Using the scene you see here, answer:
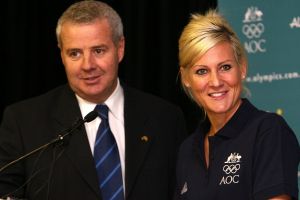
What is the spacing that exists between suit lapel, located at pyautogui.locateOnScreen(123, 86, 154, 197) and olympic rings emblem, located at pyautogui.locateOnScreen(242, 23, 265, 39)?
813mm

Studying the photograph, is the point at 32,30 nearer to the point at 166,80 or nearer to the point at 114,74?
the point at 166,80

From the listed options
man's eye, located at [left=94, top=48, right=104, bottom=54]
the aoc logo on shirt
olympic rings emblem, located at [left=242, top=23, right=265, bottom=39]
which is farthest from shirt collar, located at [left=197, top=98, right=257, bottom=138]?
olympic rings emblem, located at [left=242, top=23, right=265, bottom=39]

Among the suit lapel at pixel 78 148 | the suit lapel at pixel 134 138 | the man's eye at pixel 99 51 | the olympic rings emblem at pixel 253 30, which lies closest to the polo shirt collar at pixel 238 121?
the suit lapel at pixel 134 138

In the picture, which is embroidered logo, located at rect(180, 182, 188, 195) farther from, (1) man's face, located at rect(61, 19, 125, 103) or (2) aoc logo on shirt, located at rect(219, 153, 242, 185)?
(1) man's face, located at rect(61, 19, 125, 103)

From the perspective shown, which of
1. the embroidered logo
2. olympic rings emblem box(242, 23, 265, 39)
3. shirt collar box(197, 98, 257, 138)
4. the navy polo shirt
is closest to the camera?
the navy polo shirt

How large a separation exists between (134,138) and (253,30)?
3.38 feet

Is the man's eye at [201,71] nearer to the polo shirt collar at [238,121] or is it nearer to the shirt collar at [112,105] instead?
the polo shirt collar at [238,121]

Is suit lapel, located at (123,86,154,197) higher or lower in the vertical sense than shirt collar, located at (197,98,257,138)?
lower

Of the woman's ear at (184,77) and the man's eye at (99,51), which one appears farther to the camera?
the man's eye at (99,51)

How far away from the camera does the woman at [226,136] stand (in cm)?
253

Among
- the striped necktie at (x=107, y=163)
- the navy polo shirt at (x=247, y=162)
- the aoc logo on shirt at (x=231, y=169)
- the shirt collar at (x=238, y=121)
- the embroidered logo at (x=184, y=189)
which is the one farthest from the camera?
the striped necktie at (x=107, y=163)

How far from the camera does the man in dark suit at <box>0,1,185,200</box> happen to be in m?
3.20

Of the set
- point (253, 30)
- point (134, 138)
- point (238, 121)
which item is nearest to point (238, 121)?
point (238, 121)

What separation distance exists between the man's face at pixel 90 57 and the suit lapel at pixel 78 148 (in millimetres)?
102
